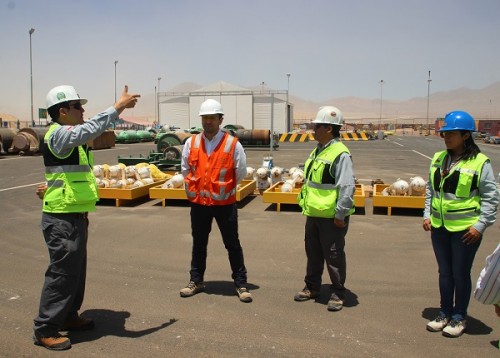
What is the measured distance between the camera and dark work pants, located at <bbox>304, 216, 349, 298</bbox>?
15.0 feet

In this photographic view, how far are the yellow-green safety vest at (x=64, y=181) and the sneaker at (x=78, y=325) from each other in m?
1.04

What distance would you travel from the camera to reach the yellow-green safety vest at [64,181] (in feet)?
12.2

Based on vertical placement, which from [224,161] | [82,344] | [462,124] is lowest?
[82,344]

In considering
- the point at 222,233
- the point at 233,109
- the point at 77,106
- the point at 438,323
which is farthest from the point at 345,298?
the point at 233,109

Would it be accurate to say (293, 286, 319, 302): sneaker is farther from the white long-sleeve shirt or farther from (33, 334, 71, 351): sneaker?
the white long-sleeve shirt

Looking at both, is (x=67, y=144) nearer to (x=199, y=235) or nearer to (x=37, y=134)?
(x=199, y=235)

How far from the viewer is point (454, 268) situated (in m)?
4.03

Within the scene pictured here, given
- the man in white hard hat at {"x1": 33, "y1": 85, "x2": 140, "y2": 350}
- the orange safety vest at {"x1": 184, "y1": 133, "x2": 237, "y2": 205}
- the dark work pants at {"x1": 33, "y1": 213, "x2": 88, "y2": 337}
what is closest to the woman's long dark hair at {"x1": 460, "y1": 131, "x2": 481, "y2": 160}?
the orange safety vest at {"x1": 184, "y1": 133, "x2": 237, "y2": 205}

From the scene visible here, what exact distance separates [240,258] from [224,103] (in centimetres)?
6013

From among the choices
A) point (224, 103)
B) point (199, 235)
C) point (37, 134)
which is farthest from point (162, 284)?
point (224, 103)

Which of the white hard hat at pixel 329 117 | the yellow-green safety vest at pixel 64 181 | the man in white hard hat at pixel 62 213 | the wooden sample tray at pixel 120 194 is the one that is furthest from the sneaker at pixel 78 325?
the wooden sample tray at pixel 120 194

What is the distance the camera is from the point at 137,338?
3.97 metres

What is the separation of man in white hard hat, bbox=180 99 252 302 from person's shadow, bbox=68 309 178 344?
2.39ft

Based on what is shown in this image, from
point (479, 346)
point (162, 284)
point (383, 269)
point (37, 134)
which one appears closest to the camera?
point (479, 346)
